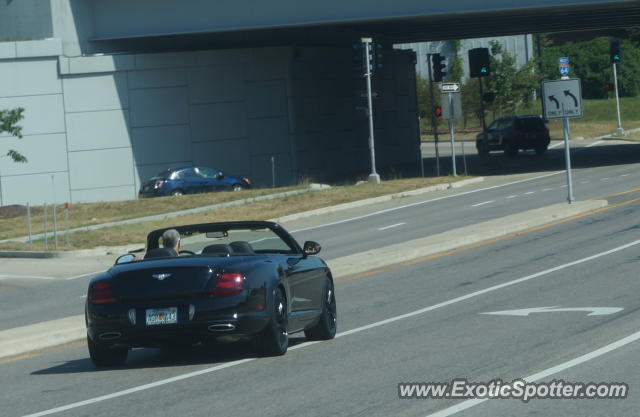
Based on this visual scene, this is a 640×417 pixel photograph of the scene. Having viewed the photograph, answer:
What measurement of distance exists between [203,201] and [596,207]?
1472 centimetres

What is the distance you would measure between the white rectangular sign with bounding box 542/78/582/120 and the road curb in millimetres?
2189

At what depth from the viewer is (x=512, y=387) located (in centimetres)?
898

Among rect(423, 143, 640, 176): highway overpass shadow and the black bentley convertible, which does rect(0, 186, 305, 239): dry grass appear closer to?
rect(423, 143, 640, 176): highway overpass shadow

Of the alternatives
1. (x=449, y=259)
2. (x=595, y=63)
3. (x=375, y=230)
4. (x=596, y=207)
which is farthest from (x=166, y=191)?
(x=595, y=63)

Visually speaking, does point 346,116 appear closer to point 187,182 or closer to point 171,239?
point 187,182

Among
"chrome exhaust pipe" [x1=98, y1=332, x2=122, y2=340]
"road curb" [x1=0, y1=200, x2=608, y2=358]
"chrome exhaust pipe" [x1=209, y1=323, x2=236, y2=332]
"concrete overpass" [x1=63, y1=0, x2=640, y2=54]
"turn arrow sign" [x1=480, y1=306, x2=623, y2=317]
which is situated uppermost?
"concrete overpass" [x1=63, y1=0, x2=640, y2=54]

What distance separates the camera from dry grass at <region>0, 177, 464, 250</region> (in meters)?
29.8

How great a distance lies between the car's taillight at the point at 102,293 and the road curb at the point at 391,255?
2345 millimetres

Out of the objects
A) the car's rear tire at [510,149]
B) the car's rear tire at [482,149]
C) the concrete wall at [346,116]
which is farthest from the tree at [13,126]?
the car's rear tire at [482,149]

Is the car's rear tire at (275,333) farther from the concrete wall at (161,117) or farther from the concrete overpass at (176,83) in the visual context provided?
the concrete wall at (161,117)

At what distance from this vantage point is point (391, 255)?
20.8m

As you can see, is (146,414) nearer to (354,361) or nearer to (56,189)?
(354,361)

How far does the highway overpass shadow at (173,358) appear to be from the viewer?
1130 centimetres

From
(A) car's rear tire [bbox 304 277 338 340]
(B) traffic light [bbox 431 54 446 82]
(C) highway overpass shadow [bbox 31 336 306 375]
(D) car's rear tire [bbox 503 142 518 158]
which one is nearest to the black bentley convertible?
(C) highway overpass shadow [bbox 31 336 306 375]
